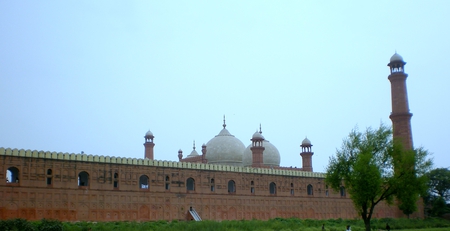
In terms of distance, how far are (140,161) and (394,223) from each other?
18.3 meters

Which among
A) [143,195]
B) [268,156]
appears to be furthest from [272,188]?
[143,195]

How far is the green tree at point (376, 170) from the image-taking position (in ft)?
72.4

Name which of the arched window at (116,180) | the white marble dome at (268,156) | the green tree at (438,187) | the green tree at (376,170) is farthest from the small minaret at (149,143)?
the green tree at (438,187)

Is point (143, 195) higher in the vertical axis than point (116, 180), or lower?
lower

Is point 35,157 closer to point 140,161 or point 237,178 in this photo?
point 140,161

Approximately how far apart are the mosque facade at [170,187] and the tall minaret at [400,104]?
0.07 m

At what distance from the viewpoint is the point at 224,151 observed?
40.7 m

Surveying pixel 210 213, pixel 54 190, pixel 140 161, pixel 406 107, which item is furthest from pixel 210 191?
pixel 406 107

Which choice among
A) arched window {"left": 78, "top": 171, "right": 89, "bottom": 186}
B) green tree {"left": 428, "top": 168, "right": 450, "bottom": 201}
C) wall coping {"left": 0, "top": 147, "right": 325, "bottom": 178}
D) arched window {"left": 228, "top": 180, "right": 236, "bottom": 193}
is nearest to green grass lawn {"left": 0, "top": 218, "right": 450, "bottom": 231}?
arched window {"left": 78, "top": 171, "right": 89, "bottom": 186}

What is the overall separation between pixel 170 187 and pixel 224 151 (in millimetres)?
13115

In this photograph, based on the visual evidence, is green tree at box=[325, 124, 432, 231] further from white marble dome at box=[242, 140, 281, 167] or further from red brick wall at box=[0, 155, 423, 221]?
white marble dome at box=[242, 140, 281, 167]

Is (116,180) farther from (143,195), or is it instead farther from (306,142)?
(306,142)

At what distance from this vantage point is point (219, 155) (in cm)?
4050

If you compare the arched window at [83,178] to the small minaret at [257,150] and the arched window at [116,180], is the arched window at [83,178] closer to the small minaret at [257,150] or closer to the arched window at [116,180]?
the arched window at [116,180]
